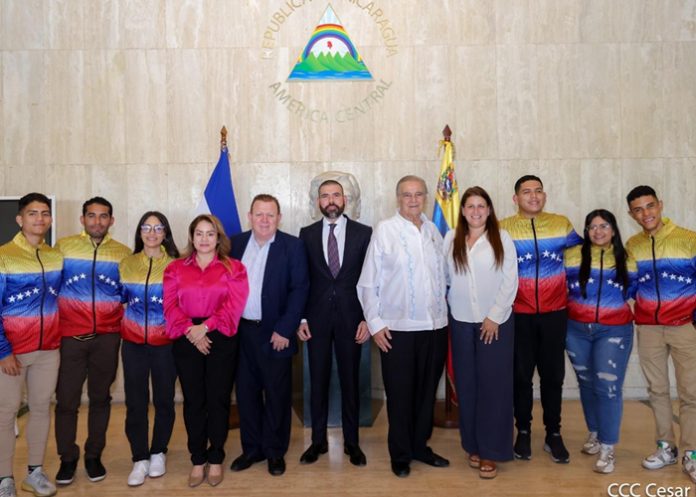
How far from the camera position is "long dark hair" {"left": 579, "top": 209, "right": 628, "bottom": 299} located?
343cm

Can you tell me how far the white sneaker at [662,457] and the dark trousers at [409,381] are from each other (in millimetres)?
1345

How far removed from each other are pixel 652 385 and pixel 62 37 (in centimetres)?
537

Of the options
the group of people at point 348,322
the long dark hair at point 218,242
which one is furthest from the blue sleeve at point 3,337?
the long dark hair at point 218,242

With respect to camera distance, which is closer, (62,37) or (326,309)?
(326,309)

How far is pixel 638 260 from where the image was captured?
11.3ft

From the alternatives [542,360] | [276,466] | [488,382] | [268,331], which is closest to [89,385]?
[268,331]

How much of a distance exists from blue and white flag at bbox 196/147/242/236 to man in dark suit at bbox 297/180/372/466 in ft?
4.11

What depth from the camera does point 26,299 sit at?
3.06 metres

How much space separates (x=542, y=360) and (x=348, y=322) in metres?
1.23

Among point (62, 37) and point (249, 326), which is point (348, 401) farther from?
point (62, 37)

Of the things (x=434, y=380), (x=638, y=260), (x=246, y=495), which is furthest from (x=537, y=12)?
(x=246, y=495)

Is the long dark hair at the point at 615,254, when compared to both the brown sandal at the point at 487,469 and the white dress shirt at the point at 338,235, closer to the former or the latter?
the brown sandal at the point at 487,469

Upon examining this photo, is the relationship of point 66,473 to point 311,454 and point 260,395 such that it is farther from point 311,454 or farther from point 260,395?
point 311,454

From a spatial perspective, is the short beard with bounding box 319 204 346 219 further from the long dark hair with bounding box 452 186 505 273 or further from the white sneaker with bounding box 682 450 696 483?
the white sneaker with bounding box 682 450 696 483
